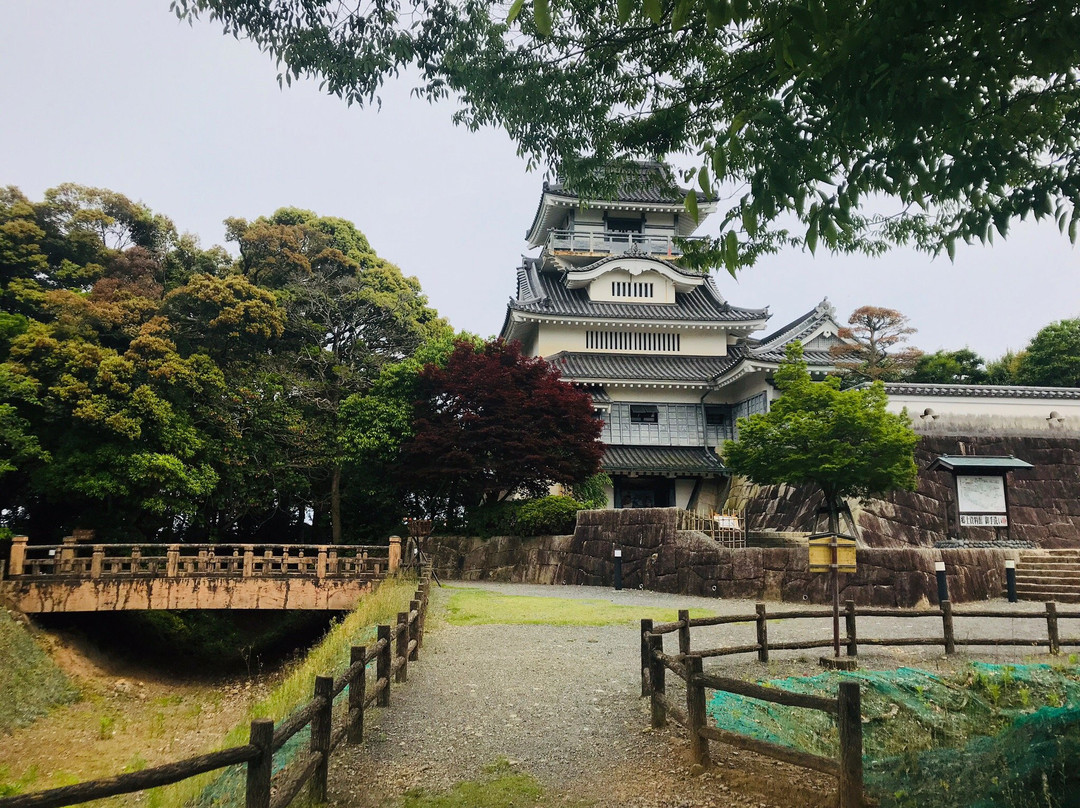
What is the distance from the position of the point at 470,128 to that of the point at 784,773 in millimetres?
6808

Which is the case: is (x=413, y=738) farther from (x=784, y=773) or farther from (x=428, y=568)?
(x=428, y=568)

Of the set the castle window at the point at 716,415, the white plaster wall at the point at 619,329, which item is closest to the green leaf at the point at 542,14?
the white plaster wall at the point at 619,329

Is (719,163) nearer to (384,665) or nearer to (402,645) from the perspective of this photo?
(384,665)

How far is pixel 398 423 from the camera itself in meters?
23.6

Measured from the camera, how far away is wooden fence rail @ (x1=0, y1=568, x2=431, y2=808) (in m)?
3.56

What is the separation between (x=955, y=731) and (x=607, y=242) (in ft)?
90.3

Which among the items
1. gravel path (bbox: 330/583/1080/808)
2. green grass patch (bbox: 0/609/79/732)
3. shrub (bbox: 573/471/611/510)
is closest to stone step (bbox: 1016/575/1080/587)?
gravel path (bbox: 330/583/1080/808)

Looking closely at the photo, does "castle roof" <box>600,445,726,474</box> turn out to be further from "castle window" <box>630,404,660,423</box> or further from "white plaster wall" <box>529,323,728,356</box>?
"white plaster wall" <box>529,323,728,356</box>

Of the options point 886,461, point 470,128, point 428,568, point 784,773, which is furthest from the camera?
point 428,568

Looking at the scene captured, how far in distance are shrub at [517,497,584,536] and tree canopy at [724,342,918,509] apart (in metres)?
5.50

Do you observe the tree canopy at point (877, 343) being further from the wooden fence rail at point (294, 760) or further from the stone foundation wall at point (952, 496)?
the wooden fence rail at point (294, 760)

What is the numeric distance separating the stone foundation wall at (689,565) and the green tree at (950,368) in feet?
49.3

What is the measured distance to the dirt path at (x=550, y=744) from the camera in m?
5.67

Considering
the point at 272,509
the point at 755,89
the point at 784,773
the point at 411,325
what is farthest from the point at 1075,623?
the point at 272,509
